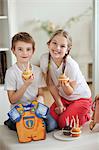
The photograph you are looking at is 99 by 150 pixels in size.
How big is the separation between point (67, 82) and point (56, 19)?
1.70 meters

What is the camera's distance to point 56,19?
11.0 feet

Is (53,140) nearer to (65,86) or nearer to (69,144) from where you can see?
(69,144)

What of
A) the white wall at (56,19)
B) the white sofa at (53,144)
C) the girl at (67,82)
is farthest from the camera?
the white wall at (56,19)

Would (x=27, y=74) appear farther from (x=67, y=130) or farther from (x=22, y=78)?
(x=67, y=130)

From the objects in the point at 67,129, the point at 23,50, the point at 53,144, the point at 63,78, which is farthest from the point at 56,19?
the point at 53,144

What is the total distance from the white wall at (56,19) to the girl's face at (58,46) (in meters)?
1.44

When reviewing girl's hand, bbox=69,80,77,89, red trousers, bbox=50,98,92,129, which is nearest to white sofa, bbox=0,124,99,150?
red trousers, bbox=50,98,92,129

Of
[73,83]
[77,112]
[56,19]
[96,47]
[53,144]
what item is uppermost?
[56,19]

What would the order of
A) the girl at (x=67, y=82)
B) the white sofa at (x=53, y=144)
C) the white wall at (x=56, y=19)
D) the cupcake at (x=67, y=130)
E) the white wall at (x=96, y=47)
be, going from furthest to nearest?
1. the white wall at (x=56, y=19)
2. the white wall at (x=96, y=47)
3. the girl at (x=67, y=82)
4. the cupcake at (x=67, y=130)
5. the white sofa at (x=53, y=144)

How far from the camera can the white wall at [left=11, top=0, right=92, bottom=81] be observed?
10.6 feet

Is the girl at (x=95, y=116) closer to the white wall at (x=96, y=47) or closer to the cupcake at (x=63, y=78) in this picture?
the cupcake at (x=63, y=78)

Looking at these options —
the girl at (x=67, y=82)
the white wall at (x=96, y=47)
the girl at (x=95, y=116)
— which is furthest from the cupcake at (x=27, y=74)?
the white wall at (x=96, y=47)

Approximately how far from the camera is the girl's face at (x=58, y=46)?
70.9 inches

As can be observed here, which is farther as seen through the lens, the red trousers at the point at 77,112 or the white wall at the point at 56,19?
the white wall at the point at 56,19
